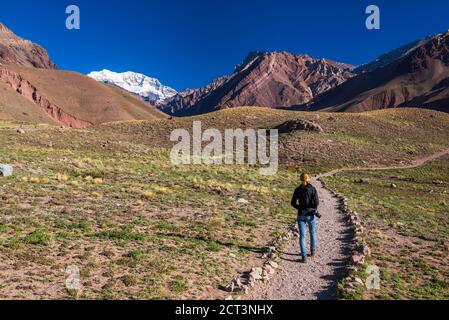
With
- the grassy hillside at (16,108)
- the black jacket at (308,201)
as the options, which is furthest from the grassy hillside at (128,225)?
the grassy hillside at (16,108)

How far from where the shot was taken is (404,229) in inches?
866

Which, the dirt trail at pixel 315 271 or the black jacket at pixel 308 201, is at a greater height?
the black jacket at pixel 308 201

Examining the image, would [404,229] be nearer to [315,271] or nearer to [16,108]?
[315,271]

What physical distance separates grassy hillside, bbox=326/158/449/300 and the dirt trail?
41.0 inches

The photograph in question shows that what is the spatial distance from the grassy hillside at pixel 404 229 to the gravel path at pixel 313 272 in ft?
3.45

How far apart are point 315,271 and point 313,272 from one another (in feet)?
0.44

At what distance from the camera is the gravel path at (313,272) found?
38.3ft

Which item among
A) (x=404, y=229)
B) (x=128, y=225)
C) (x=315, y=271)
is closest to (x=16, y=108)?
(x=128, y=225)

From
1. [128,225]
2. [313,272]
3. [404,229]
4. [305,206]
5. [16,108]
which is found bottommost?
[313,272]

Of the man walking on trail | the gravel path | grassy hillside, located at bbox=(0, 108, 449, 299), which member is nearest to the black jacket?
the man walking on trail

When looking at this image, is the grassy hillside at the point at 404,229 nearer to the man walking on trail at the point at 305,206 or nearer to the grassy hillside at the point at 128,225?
the man walking on trail at the point at 305,206

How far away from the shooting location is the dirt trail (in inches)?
460

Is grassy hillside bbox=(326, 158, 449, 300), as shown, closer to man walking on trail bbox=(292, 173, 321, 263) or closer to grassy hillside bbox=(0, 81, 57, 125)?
man walking on trail bbox=(292, 173, 321, 263)

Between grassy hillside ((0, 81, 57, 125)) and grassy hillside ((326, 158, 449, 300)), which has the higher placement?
grassy hillside ((0, 81, 57, 125))
